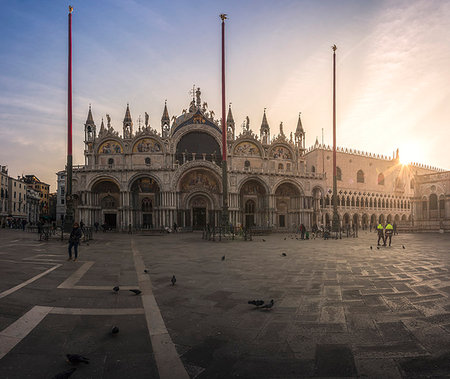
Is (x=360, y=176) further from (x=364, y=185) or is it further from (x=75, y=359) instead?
(x=75, y=359)

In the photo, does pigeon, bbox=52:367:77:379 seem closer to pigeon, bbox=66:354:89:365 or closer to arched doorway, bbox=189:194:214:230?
pigeon, bbox=66:354:89:365

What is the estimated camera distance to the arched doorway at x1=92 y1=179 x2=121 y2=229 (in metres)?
37.4

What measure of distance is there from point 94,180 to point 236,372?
37270mm

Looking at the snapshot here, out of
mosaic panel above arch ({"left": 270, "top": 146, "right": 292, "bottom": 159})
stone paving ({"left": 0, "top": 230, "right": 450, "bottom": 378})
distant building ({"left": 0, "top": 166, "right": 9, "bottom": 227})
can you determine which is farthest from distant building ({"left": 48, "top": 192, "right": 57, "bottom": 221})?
stone paving ({"left": 0, "top": 230, "right": 450, "bottom": 378})

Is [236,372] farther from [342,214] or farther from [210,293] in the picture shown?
[342,214]

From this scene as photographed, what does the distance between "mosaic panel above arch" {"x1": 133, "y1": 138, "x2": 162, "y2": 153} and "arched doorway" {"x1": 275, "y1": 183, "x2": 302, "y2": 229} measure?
728 inches

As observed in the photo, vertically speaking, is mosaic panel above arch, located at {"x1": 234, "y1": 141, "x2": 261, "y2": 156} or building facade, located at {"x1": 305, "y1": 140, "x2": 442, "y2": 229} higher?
mosaic panel above arch, located at {"x1": 234, "y1": 141, "x2": 261, "y2": 156}

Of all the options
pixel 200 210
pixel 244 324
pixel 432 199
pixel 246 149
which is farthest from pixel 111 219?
pixel 432 199

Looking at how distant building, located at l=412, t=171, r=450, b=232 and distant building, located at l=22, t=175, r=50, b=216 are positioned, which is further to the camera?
distant building, located at l=22, t=175, r=50, b=216

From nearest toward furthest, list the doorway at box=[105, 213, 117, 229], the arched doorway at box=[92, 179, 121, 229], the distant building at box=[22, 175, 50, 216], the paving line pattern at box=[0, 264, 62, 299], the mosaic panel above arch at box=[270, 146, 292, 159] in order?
the paving line pattern at box=[0, 264, 62, 299] → the arched doorway at box=[92, 179, 121, 229] → the doorway at box=[105, 213, 117, 229] → the mosaic panel above arch at box=[270, 146, 292, 159] → the distant building at box=[22, 175, 50, 216]

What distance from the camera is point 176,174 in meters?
35.5

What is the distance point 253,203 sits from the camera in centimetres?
3984

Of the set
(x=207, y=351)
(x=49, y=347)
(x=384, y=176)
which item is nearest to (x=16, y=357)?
(x=49, y=347)

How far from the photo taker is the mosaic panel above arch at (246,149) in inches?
Result: 1563
